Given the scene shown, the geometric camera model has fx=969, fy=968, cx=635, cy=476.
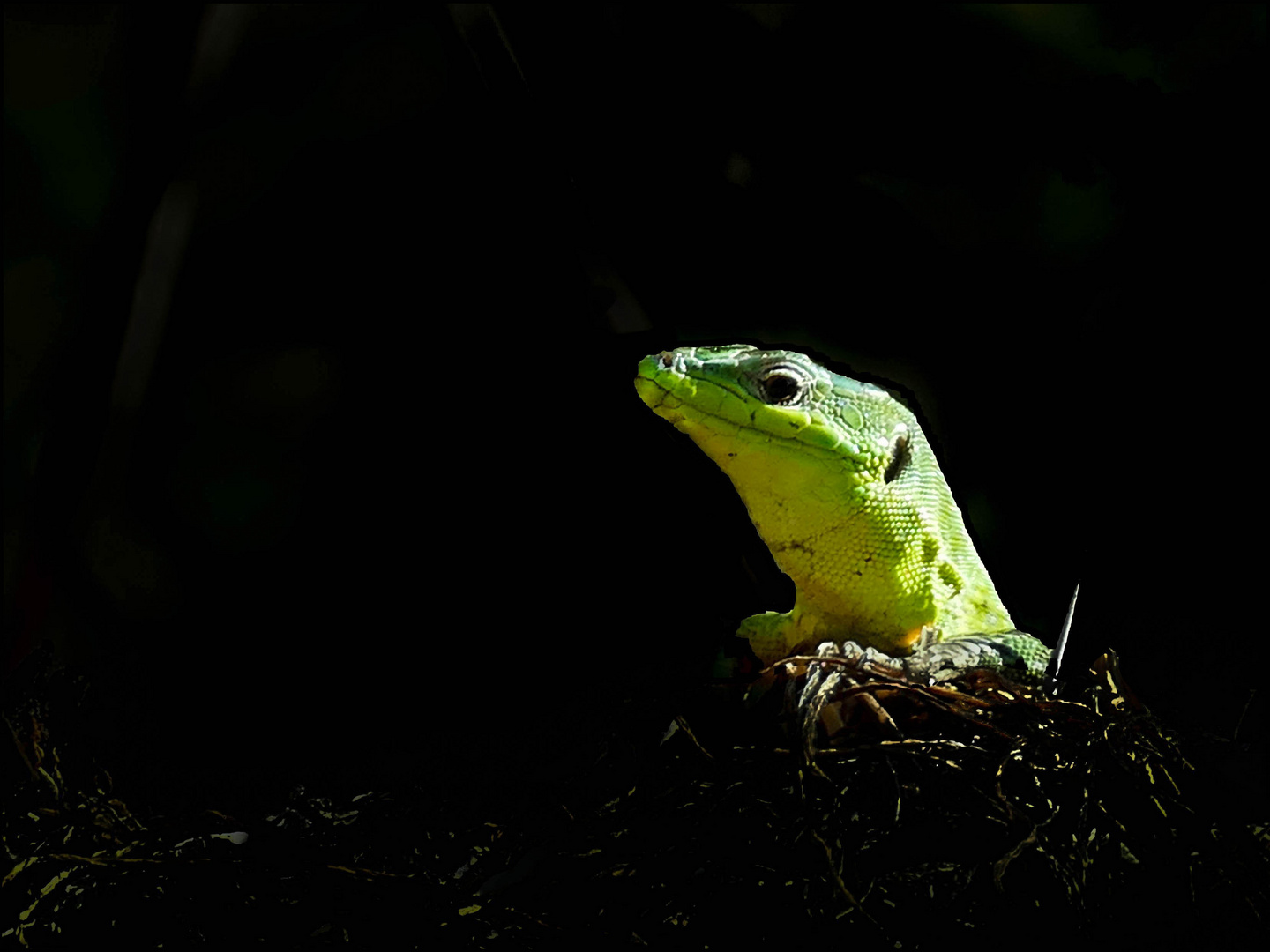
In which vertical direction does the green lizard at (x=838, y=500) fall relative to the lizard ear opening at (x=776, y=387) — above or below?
below

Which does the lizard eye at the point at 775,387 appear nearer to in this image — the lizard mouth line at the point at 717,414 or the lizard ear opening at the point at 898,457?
the lizard mouth line at the point at 717,414

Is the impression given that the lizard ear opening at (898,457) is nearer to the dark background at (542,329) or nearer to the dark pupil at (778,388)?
the dark pupil at (778,388)

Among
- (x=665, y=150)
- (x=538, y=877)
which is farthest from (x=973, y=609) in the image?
(x=665, y=150)

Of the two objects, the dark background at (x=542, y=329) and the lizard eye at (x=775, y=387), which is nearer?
the lizard eye at (x=775, y=387)

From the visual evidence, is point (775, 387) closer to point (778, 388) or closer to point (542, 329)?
point (778, 388)

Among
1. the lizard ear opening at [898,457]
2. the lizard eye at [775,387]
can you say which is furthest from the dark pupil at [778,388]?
the lizard ear opening at [898,457]

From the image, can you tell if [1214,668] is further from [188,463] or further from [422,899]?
[188,463]

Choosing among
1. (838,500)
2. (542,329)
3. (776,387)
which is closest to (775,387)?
(776,387)

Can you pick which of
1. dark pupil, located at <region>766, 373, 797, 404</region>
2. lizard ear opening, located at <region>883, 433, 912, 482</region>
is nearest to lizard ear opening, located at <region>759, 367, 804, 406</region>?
dark pupil, located at <region>766, 373, 797, 404</region>
